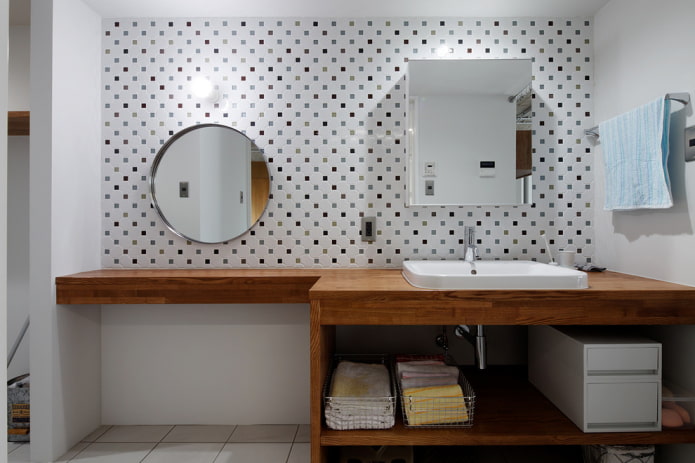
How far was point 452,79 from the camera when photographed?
2334 mm

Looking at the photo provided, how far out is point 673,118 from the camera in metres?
1.81

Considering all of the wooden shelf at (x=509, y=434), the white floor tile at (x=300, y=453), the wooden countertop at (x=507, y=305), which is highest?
the wooden countertop at (x=507, y=305)

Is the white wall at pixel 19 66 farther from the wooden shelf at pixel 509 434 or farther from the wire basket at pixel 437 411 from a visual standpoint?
the wire basket at pixel 437 411

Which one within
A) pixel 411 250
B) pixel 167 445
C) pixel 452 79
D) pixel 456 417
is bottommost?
pixel 167 445

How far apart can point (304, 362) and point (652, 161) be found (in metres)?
1.94

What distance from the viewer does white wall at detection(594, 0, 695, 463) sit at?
1748mm

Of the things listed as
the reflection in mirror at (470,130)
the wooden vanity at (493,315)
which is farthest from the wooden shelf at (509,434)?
the reflection in mirror at (470,130)

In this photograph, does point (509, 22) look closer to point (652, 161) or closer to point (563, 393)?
point (652, 161)

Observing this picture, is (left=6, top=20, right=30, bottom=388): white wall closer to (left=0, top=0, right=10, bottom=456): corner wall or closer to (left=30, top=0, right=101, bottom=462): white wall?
(left=30, top=0, right=101, bottom=462): white wall

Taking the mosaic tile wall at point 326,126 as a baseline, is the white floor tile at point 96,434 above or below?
below

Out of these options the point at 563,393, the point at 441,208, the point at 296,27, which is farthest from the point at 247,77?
the point at 563,393

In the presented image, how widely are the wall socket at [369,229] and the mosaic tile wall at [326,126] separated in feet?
0.14

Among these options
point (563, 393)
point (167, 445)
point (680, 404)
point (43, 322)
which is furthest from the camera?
point (167, 445)

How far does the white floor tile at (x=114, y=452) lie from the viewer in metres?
2.06
